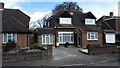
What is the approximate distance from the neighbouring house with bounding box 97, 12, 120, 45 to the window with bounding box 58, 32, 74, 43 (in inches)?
293

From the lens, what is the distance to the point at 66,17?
40.2m

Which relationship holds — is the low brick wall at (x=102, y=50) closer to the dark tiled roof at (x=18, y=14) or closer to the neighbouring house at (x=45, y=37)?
the neighbouring house at (x=45, y=37)

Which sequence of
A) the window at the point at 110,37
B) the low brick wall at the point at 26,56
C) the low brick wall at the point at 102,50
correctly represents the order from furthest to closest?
the window at the point at 110,37
the low brick wall at the point at 102,50
the low brick wall at the point at 26,56

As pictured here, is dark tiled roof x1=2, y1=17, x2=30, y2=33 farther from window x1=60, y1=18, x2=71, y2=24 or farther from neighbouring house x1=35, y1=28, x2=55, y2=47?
window x1=60, y1=18, x2=71, y2=24

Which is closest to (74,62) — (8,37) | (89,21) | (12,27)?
(8,37)

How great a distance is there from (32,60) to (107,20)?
31274mm

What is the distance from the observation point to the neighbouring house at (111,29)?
42844 millimetres

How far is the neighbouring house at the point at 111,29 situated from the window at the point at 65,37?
745 cm

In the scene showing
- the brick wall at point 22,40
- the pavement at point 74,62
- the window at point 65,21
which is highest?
the window at point 65,21

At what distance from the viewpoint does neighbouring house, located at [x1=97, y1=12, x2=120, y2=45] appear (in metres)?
42.8

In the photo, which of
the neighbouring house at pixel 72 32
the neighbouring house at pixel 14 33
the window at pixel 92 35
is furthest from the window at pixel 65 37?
the neighbouring house at pixel 14 33

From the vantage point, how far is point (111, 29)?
154 feet

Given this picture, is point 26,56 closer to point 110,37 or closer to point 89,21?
point 89,21

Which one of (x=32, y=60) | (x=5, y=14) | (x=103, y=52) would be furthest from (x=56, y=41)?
(x=32, y=60)
